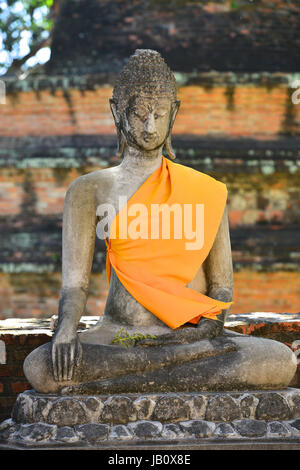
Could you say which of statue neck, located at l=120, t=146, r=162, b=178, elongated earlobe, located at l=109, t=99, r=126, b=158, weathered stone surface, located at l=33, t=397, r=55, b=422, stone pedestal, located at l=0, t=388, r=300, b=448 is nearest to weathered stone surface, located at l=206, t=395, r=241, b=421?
stone pedestal, located at l=0, t=388, r=300, b=448

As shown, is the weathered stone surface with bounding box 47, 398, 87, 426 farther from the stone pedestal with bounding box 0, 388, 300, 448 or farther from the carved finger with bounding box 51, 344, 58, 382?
the carved finger with bounding box 51, 344, 58, 382

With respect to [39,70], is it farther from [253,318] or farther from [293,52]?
[253,318]

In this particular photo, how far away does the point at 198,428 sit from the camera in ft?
10.2

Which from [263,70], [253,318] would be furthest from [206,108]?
[253,318]

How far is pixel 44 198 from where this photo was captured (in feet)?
27.8

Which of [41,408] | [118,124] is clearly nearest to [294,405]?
[41,408]

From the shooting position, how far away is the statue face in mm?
3686

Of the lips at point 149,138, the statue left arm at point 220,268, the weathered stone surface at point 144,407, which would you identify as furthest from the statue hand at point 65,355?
the lips at point 149,138

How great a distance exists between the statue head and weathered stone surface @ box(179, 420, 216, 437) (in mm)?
1455

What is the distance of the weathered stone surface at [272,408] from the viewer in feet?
10.5

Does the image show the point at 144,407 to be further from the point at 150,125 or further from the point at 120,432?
the point at 150,125

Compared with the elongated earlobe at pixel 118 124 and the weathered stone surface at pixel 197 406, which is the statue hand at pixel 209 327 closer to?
the weathered stone surface at pixel 197 406

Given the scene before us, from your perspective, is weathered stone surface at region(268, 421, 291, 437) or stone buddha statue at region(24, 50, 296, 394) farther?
stone buddha statue at region(24, 50, 296, 394)

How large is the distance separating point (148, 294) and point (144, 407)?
0.59 meters
